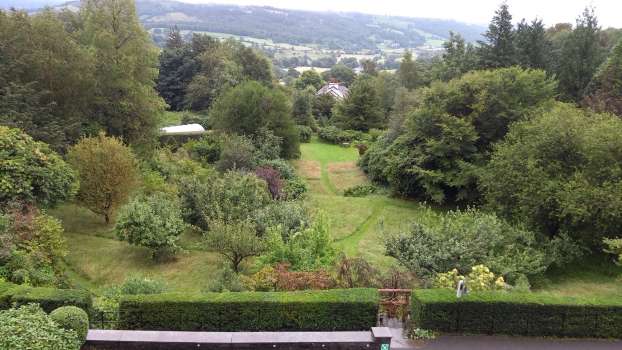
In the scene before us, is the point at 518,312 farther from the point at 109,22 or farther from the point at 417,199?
the point at 109,22

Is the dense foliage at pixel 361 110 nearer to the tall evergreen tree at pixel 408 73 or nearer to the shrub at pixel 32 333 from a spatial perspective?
the tall evergreen tree at pixel 408 73

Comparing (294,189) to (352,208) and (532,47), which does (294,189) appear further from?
(532,47)

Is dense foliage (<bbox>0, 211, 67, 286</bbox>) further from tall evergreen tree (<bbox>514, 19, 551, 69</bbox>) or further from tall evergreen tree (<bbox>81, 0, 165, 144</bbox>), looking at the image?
tall evergreen tree (<bbox>514, 19, 551, 69</bbox>)

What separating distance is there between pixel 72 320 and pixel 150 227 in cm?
929

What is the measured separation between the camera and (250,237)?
17375 millimetres

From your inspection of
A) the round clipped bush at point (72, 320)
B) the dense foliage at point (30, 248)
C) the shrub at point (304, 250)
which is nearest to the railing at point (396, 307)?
the shrub at point (304, 250)

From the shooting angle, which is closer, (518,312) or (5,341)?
(5,341)

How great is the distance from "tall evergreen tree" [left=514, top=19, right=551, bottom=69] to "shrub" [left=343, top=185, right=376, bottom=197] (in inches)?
669

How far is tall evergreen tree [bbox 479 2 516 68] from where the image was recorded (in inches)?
1507

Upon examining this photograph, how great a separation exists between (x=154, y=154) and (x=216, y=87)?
23.3m

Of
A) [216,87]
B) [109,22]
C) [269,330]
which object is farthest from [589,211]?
[216,87]

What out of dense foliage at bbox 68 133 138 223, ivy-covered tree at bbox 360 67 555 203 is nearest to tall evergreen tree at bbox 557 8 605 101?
ivy-covered tree at bbox 360 67 555 203

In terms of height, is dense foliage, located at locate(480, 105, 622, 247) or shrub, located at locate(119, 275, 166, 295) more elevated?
dense foliage, located at locate(480, 105, 622, 247)

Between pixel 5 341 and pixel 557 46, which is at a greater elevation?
pixel 557 46
